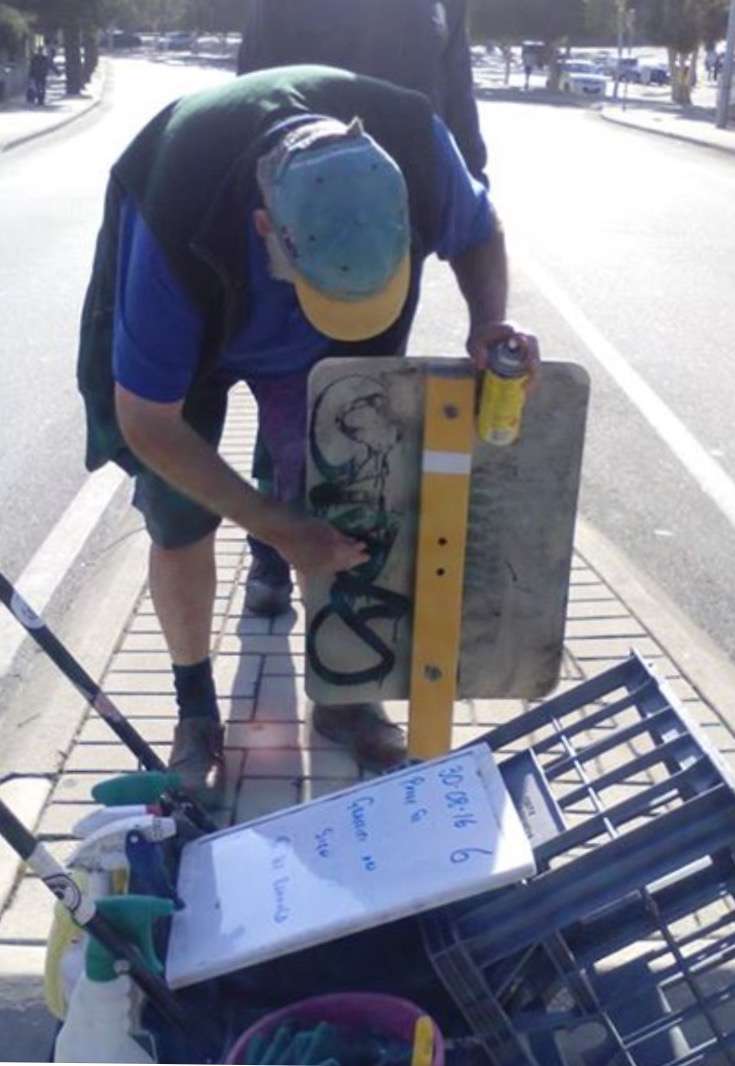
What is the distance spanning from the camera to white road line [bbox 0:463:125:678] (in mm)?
5008

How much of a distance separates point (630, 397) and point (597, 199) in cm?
1242

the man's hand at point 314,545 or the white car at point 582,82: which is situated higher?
the man's hand at point 314,545

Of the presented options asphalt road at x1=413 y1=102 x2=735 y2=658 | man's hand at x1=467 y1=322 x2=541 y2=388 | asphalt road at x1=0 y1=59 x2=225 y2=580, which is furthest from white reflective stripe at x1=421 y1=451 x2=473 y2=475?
asphalt road at x1=0 y1=59 x2=225 y2=580

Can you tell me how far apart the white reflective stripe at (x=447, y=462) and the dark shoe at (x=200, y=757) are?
3.58 ft

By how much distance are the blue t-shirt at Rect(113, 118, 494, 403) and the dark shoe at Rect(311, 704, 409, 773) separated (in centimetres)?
94

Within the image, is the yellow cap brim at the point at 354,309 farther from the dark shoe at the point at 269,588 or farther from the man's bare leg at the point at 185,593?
the dark shoe at the point at 269,588

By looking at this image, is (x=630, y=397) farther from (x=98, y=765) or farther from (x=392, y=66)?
(x=98, y=765)

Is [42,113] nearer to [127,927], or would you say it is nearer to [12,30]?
→ [12,30]

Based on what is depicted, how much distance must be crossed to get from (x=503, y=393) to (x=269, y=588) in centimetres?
215

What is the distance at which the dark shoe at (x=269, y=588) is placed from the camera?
4.95 meters

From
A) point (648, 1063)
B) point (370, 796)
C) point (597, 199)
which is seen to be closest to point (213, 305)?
point (370, 796)

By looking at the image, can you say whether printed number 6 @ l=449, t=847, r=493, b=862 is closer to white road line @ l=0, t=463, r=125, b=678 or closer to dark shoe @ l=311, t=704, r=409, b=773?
dark shoe @ l=311, t=704, r=409, b=773

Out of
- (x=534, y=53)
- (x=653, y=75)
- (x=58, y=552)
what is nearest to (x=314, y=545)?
(x=58, y=552)

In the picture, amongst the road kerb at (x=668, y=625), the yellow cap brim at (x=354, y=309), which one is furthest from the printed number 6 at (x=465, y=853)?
the road kerb at (x=668, y=625)
